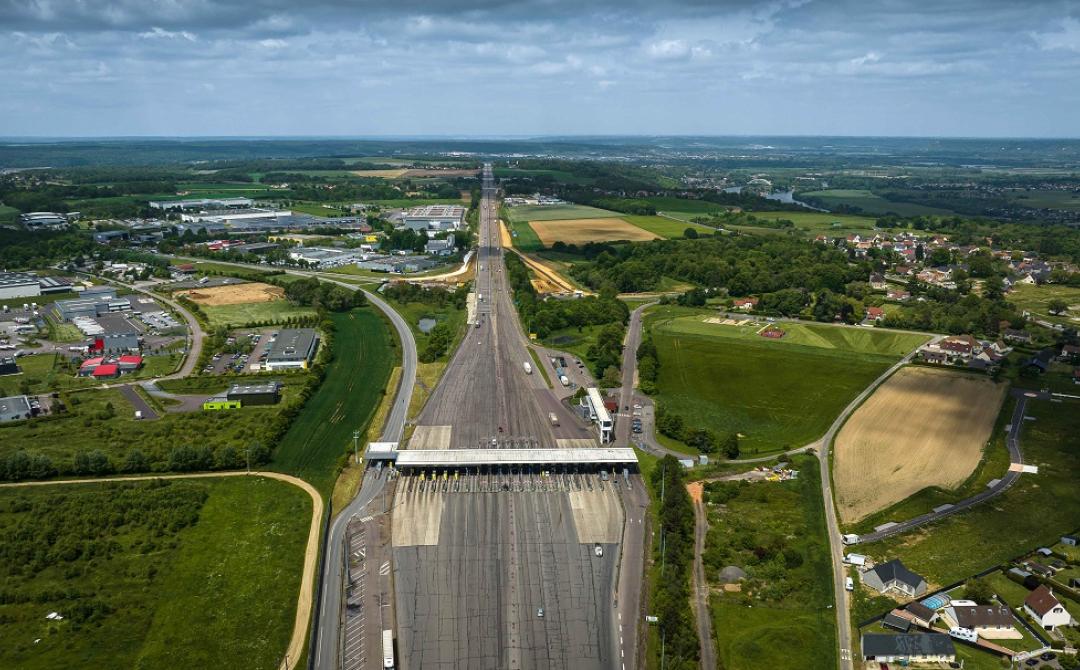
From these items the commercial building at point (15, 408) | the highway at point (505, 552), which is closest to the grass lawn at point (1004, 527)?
the highway at point (505, 552)

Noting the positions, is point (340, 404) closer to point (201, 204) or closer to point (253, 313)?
point (253, 313)

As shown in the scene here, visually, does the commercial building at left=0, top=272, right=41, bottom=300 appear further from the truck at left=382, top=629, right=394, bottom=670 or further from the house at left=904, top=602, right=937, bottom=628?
the house at left=904, top=602, right=937, bottom=628

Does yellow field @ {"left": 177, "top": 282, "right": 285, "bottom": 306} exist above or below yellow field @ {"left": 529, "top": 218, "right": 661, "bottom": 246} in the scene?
below

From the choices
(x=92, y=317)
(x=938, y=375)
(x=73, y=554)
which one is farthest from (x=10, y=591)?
(x=938, y=375)

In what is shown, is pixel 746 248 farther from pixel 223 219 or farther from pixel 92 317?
pixel 223 219

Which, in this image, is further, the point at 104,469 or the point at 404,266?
the point at 404,266

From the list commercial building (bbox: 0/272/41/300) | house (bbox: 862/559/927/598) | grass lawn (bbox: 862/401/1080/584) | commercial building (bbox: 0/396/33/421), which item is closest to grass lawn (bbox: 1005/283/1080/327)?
grass lawn (bbox: 862/401/1080/584)
